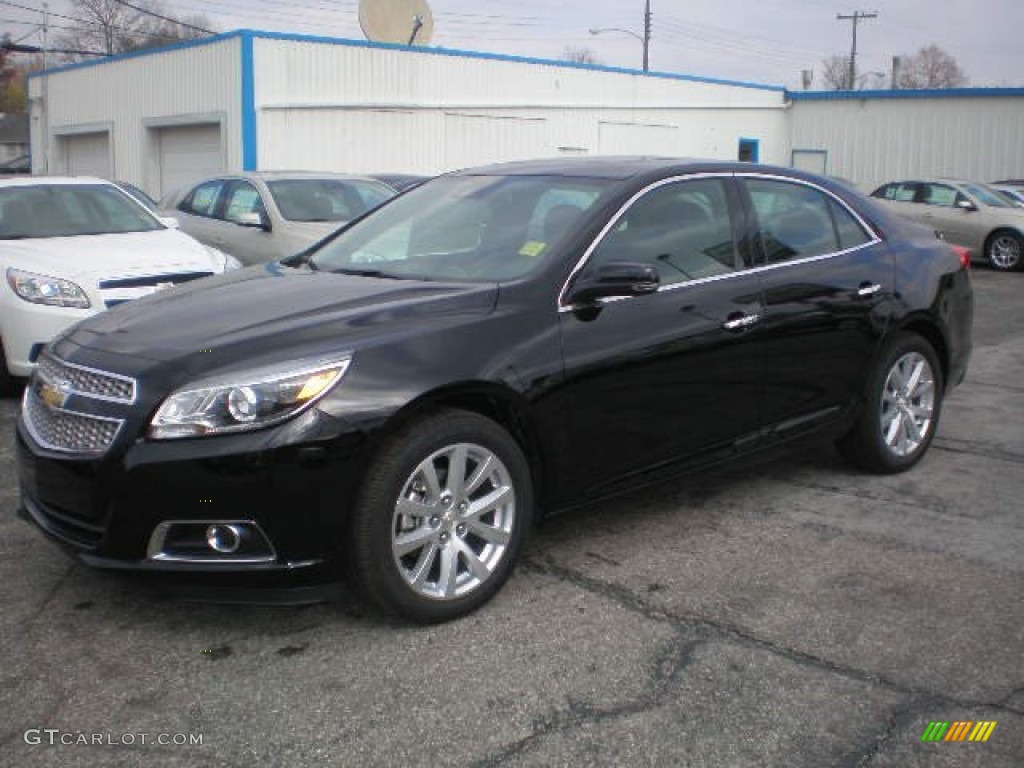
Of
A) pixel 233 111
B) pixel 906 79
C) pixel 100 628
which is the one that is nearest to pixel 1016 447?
pixel 100 628

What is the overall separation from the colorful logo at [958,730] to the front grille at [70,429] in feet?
8.42

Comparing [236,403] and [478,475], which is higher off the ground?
[236,403]

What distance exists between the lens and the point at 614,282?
154 inches

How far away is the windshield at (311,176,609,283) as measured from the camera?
4.18m

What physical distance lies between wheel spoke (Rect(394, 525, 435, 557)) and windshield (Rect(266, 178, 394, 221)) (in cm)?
719

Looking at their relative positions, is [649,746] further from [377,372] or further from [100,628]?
[100,628]

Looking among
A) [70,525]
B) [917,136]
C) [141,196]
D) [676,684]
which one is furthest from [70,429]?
[917,136]

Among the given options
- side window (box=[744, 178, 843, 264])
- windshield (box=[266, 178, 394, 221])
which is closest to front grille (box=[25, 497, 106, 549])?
side window (box=[744, 178, 843, 264])

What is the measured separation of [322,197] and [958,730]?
8823 millimetres

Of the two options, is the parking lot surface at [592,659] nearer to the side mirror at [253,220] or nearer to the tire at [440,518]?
the tire at [440,518]

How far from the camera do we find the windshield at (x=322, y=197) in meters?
10.4

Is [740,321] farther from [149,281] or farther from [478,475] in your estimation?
[149,281]

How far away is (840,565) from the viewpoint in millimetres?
4250

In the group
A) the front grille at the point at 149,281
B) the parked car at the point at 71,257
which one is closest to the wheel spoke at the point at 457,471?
the front grille at the point at 149,281
